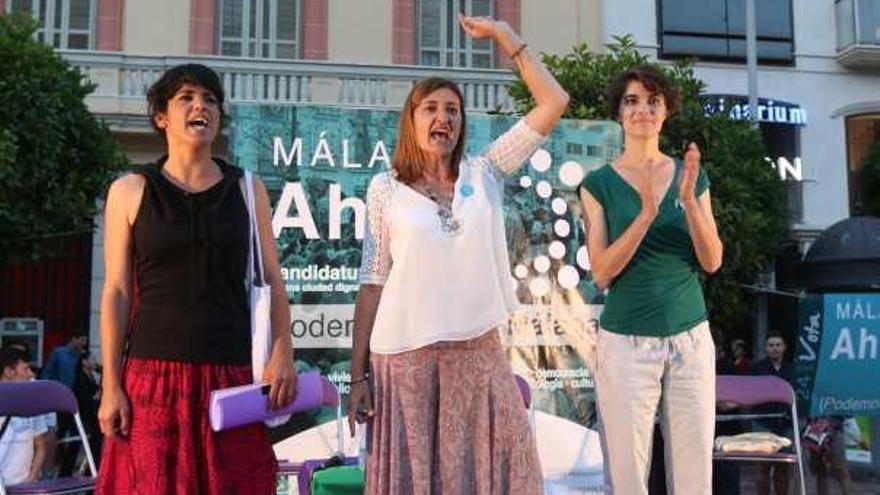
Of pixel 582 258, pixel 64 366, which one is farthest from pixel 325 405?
pixel 64 366

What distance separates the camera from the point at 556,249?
239 inches

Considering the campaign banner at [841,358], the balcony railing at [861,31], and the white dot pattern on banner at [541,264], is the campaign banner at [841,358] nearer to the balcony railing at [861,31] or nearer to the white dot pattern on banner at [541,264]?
the white dot pattern on banner at [541,264]

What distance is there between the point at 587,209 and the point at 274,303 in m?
1.01

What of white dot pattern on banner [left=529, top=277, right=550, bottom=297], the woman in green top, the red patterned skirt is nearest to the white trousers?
the woman in green top

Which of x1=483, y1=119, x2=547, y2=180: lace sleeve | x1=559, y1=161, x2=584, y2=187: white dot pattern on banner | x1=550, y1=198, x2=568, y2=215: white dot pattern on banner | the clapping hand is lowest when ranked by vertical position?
the clapping hand

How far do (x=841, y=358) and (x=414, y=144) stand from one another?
7735mm

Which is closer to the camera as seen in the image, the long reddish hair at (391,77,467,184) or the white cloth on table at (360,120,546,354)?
the white cloth on table at (360,120,546,354)

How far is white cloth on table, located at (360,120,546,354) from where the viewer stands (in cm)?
264

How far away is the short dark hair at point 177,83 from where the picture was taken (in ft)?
9.05

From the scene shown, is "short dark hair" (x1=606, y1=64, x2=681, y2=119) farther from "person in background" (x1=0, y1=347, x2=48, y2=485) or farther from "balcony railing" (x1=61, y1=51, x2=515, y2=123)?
"balcony railing" (x1=61, y1=51, x2=515, y2=123)

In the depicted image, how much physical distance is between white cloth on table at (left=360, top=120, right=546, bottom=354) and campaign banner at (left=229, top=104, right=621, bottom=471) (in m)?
2.66

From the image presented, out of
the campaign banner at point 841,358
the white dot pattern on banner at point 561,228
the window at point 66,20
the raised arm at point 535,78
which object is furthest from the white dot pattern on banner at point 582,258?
the window at point 66,20

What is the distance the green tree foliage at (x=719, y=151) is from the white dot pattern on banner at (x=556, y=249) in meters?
3.16

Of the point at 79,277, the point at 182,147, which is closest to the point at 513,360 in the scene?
the point at 182,147
